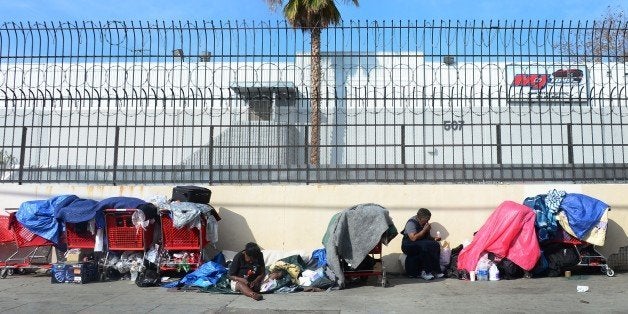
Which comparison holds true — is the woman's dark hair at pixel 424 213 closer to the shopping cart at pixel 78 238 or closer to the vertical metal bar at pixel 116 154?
the shopping cart at pixel 78 238

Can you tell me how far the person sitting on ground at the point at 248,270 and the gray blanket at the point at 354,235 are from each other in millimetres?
1027

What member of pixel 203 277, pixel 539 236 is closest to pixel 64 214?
pixel 203 277

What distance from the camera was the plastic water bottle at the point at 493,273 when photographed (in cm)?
874

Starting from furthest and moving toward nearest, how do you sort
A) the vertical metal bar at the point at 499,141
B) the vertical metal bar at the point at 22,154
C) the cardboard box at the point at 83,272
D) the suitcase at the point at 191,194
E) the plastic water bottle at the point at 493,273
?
the vertical metal bar at the point at 22,154
the vertical metal bar at the point at 499,141
the suitcase at the point at 191,194
the plastic water bottle at the point at 493,273
the cardboard box at the point at 83,272

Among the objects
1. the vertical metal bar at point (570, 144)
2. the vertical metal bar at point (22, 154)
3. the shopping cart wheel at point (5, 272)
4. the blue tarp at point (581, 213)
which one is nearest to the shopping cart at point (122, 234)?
the shopping cart wheel at point (5, 272)

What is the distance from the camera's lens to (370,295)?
7.66 m

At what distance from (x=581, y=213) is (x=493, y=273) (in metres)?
1.62

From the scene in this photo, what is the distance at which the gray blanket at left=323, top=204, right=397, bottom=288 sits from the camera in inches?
320

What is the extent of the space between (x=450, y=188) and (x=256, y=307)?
174 inches

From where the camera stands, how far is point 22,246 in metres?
9.32

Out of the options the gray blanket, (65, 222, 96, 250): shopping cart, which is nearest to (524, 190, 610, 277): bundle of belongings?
the gray blanket

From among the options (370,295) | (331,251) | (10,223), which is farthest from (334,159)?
(10,223)

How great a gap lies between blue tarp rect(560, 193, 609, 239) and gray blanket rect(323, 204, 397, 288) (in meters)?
2.75

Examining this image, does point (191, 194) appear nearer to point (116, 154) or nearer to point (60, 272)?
point (116, 154)
